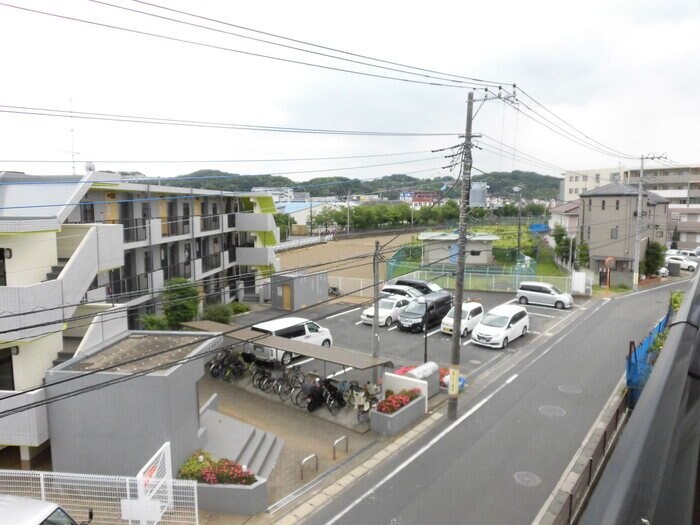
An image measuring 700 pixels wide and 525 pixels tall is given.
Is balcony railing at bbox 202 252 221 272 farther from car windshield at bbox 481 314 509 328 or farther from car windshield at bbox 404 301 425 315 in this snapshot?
car windshield at bbox 481 314 509 328

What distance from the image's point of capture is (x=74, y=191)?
16.5 meters

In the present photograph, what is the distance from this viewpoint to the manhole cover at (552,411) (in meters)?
14.5

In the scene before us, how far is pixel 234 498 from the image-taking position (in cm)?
985

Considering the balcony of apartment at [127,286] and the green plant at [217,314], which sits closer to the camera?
the balcony of apartment at [127,286]

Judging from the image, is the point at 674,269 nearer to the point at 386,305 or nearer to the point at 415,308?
the point at 415,308

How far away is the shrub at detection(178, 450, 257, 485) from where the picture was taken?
10.0 metres

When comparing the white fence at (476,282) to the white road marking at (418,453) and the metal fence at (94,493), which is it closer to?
the white road marking at (418,453)

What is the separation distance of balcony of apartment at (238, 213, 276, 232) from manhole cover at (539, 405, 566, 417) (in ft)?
64.7

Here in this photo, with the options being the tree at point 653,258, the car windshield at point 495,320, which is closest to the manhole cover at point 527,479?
the car windshield at point 495,320

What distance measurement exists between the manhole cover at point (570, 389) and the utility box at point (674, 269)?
99.2 feet

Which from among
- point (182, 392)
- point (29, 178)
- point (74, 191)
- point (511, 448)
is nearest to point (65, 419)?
point (182, 392)

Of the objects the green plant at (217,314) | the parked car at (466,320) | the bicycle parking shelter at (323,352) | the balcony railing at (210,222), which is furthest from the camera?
the balcony railing at (210,222)

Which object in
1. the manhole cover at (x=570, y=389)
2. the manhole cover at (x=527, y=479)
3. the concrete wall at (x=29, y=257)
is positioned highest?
the concrete wall at (x=29, y=257)

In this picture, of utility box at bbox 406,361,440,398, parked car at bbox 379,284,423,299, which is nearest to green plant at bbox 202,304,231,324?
parked car at bbox 379,284,423,299
